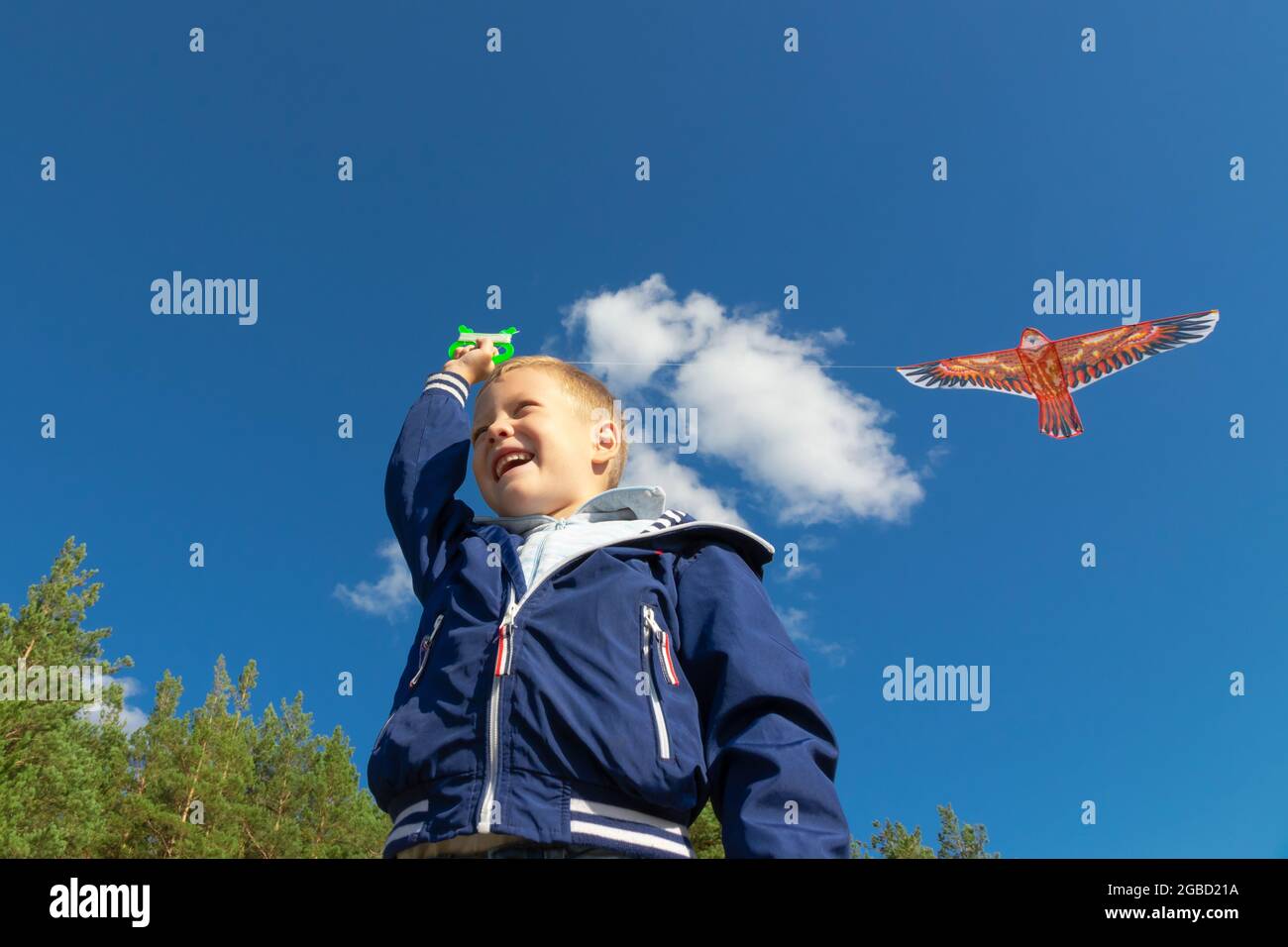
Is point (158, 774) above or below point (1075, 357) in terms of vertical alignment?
below

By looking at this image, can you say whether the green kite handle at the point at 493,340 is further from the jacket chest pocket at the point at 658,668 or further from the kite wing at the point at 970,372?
the kite wing at the point at 970,372

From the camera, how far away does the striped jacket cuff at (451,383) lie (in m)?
3.23

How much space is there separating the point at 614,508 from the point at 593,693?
778mm

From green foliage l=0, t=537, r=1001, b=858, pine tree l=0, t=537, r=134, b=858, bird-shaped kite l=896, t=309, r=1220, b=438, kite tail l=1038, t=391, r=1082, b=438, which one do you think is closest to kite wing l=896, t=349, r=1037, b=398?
bird-shaped kite l=896, t=309, r=1220, b=438

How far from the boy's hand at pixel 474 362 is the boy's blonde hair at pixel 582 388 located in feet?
0.37

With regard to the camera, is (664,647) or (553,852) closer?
(553,852)

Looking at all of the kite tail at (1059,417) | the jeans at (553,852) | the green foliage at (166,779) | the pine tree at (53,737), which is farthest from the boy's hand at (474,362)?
the pine tree at (53,737)

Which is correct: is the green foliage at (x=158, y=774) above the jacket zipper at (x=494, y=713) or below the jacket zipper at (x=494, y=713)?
below

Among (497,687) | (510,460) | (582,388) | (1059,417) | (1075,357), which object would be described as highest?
(1075,357)

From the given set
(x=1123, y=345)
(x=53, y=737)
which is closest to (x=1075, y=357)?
(x=1123, y=345)

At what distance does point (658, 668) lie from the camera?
7.48 ft

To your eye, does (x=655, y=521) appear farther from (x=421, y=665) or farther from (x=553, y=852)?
(x=553, y=852)

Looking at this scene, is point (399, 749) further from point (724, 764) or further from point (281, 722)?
point (281, 722)
